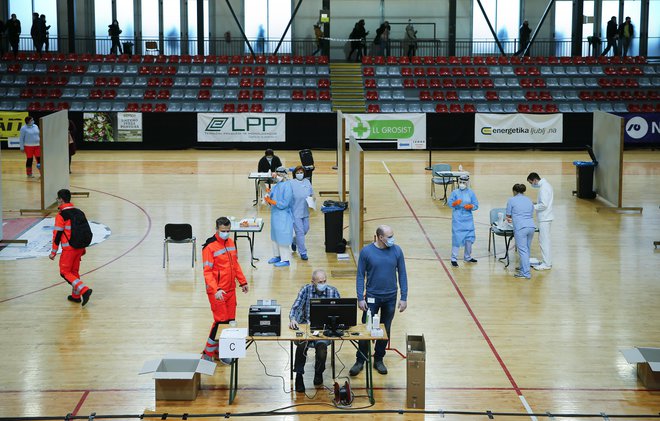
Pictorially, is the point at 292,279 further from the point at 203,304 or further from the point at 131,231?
the point at 131,231

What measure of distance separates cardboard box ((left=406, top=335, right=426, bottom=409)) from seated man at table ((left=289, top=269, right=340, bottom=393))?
3.48ft

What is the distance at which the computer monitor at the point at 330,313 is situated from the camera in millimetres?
10258

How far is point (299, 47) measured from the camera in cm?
4034

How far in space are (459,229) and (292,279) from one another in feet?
10.5

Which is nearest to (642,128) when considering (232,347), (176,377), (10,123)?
(10,123)

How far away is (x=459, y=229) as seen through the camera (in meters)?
16.3

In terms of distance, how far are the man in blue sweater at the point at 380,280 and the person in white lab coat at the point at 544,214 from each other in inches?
224

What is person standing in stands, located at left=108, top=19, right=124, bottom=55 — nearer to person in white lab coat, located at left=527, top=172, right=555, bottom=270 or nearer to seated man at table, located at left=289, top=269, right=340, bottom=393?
person in white lab coat, located at left=527, top=172, right=555, bottom=270

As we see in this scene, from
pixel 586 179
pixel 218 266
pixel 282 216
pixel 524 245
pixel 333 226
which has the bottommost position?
pixel 524 245

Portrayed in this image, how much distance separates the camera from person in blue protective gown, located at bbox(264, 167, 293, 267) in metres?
15.9

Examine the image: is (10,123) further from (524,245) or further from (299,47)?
(524,245)

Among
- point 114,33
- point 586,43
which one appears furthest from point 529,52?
point 114,33

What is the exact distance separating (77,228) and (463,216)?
22.2 ft

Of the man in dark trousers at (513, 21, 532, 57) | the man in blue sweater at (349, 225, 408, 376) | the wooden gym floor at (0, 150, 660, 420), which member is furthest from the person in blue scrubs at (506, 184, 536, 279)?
the man in dark trousers at (513, 21, 532, 57)
